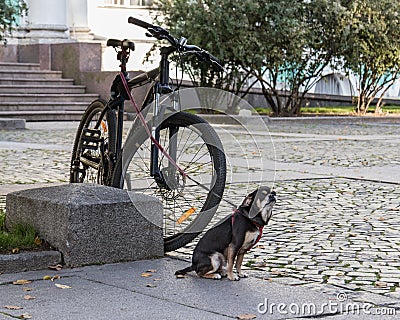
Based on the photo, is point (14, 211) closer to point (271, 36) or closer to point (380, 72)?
point (271, 36)

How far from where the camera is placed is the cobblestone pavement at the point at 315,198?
5523 mm

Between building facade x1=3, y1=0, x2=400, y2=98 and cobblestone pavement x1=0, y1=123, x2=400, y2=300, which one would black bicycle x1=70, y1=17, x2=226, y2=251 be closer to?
cobblestone pavement x1=0, y1=123, x2=400, y2=300

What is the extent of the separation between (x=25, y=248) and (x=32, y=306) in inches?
40.7

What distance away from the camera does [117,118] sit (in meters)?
6.55

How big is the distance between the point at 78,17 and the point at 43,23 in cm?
193

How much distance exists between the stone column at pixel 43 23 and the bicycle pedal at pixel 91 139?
17803 mm

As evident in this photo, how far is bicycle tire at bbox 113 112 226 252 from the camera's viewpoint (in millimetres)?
5598

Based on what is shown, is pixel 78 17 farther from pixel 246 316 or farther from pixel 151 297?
pixel 246 316

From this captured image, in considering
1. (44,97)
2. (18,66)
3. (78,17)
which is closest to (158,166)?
(44,97)

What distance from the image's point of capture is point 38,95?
2228cm

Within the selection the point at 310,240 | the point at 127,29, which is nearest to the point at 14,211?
the point at 310,240

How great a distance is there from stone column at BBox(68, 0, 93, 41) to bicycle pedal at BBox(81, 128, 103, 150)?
63.5 ft

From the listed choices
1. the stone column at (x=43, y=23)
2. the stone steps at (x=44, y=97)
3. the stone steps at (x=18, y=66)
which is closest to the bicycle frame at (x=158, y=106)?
the stone steps at (x=44, y=97)

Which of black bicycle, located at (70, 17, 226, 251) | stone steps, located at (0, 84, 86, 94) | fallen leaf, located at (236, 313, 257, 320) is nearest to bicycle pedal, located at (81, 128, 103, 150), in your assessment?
black bicycle, located at (70, 17, 226, 251)
